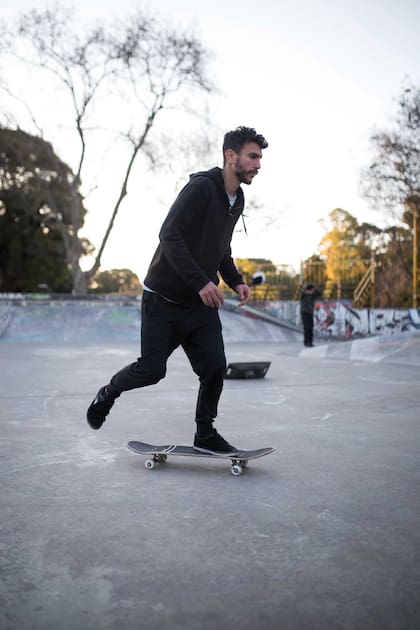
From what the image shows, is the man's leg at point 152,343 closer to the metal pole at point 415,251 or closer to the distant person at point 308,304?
the distant person at point 308,304

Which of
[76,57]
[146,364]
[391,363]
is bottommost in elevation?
[391,363]

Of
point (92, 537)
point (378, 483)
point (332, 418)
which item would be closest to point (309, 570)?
point (92, 537)

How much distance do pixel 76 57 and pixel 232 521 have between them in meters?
25.2

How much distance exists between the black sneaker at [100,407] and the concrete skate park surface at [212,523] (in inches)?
9.7

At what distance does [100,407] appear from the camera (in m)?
3.71

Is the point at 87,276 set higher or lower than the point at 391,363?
higher

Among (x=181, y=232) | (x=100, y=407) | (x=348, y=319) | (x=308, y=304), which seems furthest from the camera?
(x=348, y=319)

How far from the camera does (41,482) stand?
10.4 ft

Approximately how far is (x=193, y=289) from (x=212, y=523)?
4.62 feet

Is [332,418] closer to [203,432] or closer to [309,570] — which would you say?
[203,432]

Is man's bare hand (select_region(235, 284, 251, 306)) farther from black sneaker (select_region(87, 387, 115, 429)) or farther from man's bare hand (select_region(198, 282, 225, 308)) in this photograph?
black sneaker (select_region(87, 387, 115, 429))

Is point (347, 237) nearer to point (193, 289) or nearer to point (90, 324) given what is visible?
point (90, 324)

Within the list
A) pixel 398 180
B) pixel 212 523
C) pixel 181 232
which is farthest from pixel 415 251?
pixel 212 523

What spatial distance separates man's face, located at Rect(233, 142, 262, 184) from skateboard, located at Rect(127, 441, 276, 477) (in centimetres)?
162
